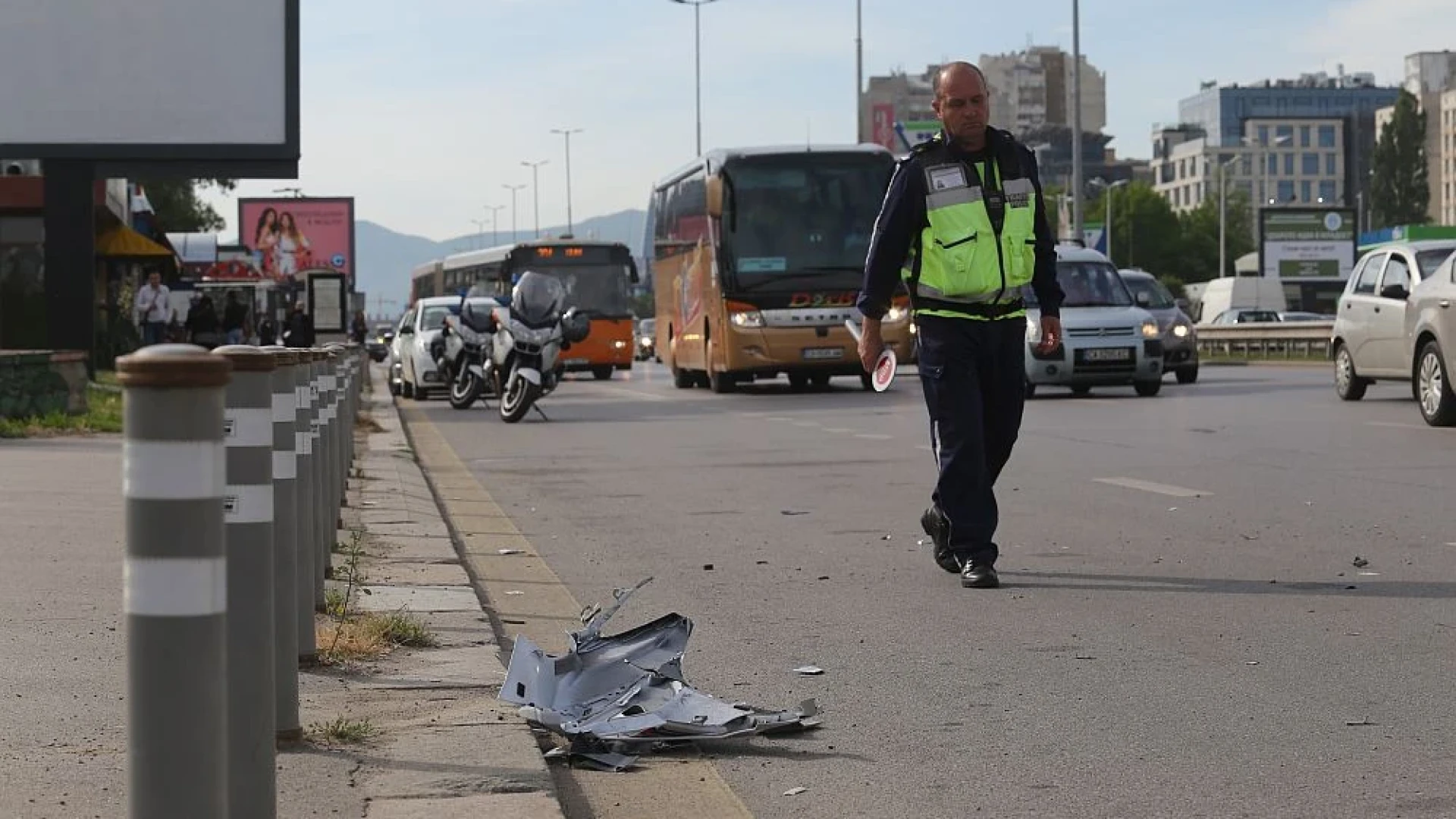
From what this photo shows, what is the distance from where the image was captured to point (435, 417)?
28797mm

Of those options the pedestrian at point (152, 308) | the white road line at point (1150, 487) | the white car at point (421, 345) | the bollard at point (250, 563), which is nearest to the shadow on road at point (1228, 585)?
the white road line at point (1150, 487)

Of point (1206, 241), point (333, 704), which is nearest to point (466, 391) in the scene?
point (333, 704)

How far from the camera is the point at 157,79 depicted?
3203 cm

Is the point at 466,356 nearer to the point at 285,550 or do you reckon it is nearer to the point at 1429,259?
the point at 1429,259

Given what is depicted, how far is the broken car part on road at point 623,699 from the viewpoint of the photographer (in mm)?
5828

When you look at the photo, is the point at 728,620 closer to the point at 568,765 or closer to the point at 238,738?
the point at 568,765

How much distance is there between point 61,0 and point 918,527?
2300cm

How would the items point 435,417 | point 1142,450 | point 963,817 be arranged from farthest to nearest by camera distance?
point 435,417 < point 1142,450 < point 963,817

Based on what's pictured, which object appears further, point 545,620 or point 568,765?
point 545,620

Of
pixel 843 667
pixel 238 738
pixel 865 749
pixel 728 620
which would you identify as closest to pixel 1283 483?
pixel 728 620

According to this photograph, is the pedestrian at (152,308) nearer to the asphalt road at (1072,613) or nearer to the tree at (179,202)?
the asphalt road at (1072,613)

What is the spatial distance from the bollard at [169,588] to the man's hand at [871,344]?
19.4 ft

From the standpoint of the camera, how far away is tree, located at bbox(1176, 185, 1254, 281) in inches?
6762

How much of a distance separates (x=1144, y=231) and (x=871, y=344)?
539 ft
